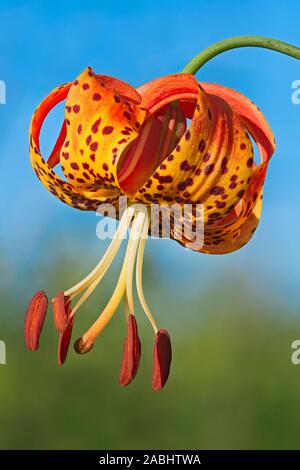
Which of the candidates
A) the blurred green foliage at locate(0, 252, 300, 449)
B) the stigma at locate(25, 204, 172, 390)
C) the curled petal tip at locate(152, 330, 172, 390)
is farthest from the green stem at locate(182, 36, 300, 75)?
the blurred green foliage at locate(0, 252, 300, 449)

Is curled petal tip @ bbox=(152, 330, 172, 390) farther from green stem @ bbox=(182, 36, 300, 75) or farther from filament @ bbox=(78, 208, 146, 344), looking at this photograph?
green stem @ bbox=(182, 36, 300, 75)

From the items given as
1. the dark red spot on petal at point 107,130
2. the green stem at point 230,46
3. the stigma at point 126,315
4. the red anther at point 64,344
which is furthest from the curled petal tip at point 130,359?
the green stem at point 230,46

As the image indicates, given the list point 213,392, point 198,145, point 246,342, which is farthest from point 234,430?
point 198,145

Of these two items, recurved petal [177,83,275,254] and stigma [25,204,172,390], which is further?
stigma [25,204,172,390]

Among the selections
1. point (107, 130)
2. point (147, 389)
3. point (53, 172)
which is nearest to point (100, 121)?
point (107, 130)

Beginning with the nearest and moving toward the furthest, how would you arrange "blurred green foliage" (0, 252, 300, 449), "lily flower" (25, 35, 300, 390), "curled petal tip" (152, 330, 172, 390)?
"lily flower" (25, 35, 300, 390) < "curled petal tip" (152, 330, 172, 390) < "blurred green foliage" (0, 252, 300, 449)

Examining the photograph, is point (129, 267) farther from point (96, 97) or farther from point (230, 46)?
point (230, 46)

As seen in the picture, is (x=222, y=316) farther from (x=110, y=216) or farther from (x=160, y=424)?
(x=110, y=216)
